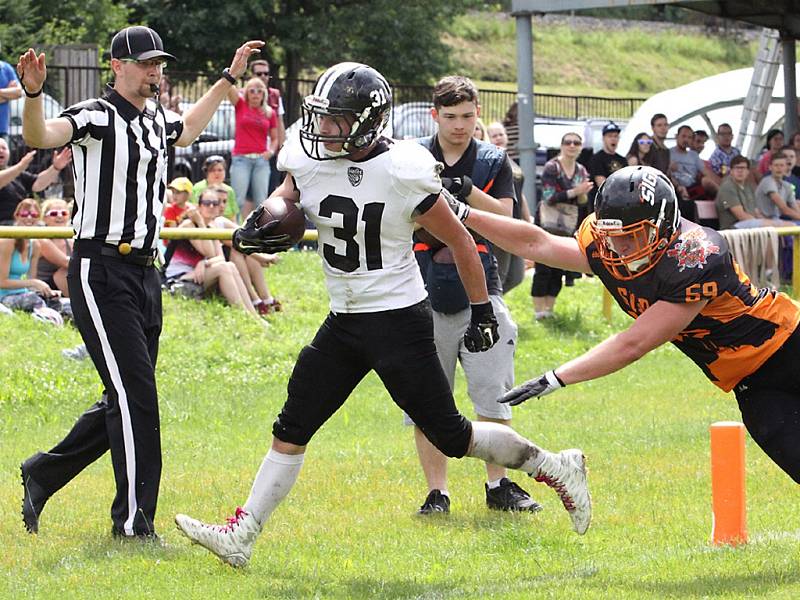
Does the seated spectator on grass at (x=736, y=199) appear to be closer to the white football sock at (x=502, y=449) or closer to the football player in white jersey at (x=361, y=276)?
the white football sock at (x=502, y=449)

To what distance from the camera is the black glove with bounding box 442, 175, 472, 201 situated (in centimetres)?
643

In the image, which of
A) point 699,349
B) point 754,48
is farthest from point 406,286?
point 754,48

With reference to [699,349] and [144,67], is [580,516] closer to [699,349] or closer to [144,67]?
[699,349]

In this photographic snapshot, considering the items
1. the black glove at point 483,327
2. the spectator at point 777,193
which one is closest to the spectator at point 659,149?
the spectator at point 777,193

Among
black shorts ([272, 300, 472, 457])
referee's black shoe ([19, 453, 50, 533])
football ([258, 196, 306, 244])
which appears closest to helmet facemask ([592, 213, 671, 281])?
black shorts ([272, 300, 472, 457])

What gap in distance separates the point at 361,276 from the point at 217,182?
314 inches

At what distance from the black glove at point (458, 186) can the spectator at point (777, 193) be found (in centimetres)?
1075

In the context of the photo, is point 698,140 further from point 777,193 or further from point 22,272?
point 22,272

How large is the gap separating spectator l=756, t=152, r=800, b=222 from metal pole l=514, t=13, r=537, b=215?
2782mm

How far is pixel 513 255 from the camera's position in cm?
948

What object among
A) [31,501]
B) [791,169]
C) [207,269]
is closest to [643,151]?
[791,169]

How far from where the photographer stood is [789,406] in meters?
5.68

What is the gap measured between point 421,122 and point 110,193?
16791 mm

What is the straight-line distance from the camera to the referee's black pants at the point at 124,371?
6.28 meters
